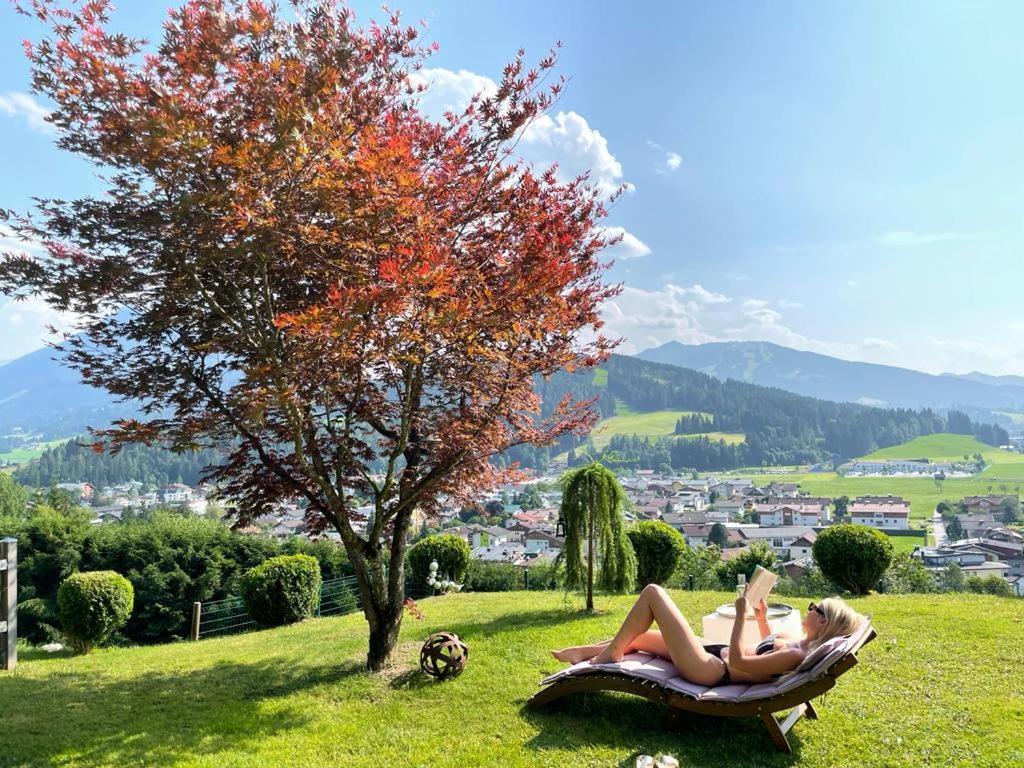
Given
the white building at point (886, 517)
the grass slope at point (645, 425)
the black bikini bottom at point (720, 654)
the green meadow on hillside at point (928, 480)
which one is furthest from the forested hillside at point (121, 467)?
the black bikini bottom at point (720, 654)

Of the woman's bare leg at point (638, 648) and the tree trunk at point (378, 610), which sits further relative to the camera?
the tree trunk at point (378, 610)

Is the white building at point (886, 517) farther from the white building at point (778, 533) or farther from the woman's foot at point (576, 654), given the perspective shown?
the woman's foot at point (576, 654)

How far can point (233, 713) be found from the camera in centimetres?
542

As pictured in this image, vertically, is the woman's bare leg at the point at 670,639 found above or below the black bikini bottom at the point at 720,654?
above

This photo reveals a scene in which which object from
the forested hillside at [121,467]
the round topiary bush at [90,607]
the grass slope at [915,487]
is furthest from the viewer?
the forested hillside at [121,467]

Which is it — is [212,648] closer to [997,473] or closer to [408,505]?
[408,505]

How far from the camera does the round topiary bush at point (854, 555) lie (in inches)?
406

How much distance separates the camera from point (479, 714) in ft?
16.9

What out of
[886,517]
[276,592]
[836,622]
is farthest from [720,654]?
[886,517]

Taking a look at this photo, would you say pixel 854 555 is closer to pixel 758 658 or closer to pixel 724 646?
pixel 724 646

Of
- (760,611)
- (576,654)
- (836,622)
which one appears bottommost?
(576,654)

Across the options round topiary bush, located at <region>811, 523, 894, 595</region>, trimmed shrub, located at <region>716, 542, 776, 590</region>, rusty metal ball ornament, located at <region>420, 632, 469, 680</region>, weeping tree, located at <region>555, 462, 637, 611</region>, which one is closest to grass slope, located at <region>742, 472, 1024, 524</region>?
trimmed shrub, located at <region>716, 542, 776, 590</region>

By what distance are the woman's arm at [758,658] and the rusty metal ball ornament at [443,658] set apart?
2.74 m

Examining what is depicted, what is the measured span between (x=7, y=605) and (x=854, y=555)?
40.4 ft
